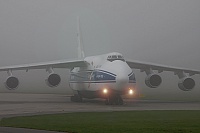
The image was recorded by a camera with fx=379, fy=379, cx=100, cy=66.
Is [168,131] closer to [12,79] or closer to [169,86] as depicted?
[12,79]

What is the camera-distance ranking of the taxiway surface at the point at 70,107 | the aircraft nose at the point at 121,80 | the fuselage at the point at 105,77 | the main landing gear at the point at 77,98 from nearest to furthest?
the taxiway surface at the point at 70,107
the aircraft nose at the point at 121,80
the fuselage at the point at 105,77
the main landing gear at the point at 77,98

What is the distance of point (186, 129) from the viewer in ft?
43.0

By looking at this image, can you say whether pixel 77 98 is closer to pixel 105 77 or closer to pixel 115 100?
pixel 115 100

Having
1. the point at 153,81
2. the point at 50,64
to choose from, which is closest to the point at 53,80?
the point at 50,64

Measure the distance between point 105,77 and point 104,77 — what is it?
0.13m

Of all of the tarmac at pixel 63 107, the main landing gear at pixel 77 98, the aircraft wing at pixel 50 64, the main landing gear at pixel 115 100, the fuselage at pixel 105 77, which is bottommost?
the tarmac at pixel 63 107

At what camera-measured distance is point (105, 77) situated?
2977cm

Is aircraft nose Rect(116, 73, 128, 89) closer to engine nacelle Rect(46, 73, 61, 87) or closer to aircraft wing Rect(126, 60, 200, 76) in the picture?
aircraft wing Rect(126, 60, 200, 76)

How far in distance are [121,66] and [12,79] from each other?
33.8ft

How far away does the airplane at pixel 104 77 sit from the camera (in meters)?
28.9

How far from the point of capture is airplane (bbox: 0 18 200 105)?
94.9 feet

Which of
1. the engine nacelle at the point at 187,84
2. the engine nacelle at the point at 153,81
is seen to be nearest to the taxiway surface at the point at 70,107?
the engine nacelle at the point at 187,84

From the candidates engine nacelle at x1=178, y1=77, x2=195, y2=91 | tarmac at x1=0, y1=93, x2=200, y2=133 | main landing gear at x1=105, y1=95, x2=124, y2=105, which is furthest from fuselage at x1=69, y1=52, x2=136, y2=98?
engine nacelle at x1=178, y1=77, x2=195, y2=91

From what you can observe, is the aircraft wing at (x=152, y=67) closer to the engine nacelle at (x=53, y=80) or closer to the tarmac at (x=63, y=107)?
the tarmac at (x=63, y=107)
